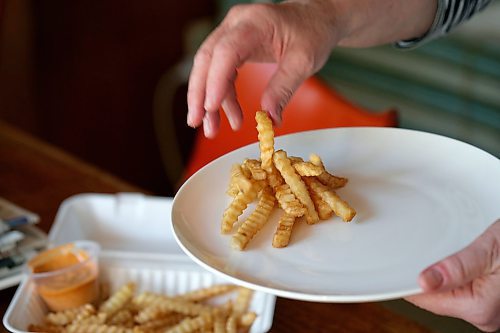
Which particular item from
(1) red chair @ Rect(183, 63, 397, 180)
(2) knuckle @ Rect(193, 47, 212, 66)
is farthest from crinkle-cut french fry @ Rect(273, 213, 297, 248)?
(1) red chair @ Rect(183, 63, 397, 180)

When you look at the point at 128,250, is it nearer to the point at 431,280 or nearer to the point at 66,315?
the point at 66,315

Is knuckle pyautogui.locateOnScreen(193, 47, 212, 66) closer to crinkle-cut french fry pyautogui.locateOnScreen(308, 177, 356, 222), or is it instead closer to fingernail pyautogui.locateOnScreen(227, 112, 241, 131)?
fingernail pyautogui.locateOnScreen(227, 112, 241, 131)

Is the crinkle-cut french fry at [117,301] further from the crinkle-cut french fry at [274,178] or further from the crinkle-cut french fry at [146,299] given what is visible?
the crinkle-cut french fry at [274,178]

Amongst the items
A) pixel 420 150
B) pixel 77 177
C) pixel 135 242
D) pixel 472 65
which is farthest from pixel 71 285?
pixel 472 65

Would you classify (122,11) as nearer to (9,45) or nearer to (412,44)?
(9,45)

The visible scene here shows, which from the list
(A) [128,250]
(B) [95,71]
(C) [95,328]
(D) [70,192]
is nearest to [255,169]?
(C) [95,328]
